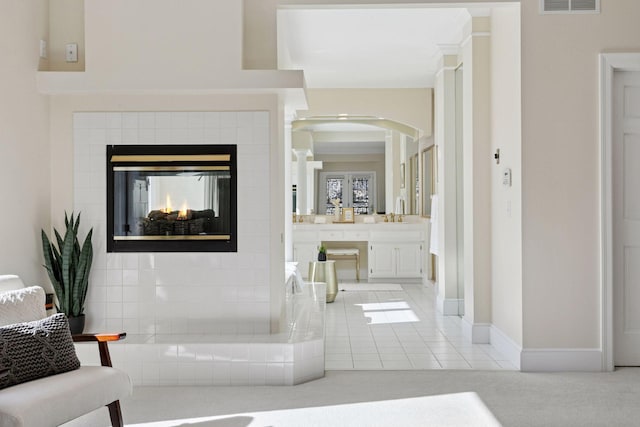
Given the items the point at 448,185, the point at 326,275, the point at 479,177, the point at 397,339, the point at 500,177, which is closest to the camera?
the point at 500,177

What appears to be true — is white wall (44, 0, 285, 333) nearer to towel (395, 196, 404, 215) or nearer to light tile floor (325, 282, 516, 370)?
light tile floor (325, 282, 516, 370)

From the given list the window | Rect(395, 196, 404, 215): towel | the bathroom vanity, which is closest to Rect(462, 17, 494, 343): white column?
the bathroom vanity

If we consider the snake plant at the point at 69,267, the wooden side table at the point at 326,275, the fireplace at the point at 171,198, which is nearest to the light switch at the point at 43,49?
the fireplace at the point at 171,198

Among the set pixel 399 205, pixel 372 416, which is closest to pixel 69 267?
pixel 372 416

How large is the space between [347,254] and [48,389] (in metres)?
6.90

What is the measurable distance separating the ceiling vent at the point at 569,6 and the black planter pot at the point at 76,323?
3666mm

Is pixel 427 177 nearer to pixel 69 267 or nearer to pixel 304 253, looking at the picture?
pixel 304 253

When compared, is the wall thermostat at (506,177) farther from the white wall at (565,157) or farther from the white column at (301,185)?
the white column at (301,185)

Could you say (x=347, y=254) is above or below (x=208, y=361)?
above

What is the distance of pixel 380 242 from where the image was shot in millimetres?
9219

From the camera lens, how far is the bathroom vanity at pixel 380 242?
9.15 meters

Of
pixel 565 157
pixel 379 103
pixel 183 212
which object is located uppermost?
pixel 379 103

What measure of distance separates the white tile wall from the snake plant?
0.43ft

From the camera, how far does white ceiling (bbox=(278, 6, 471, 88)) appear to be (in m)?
5.43
